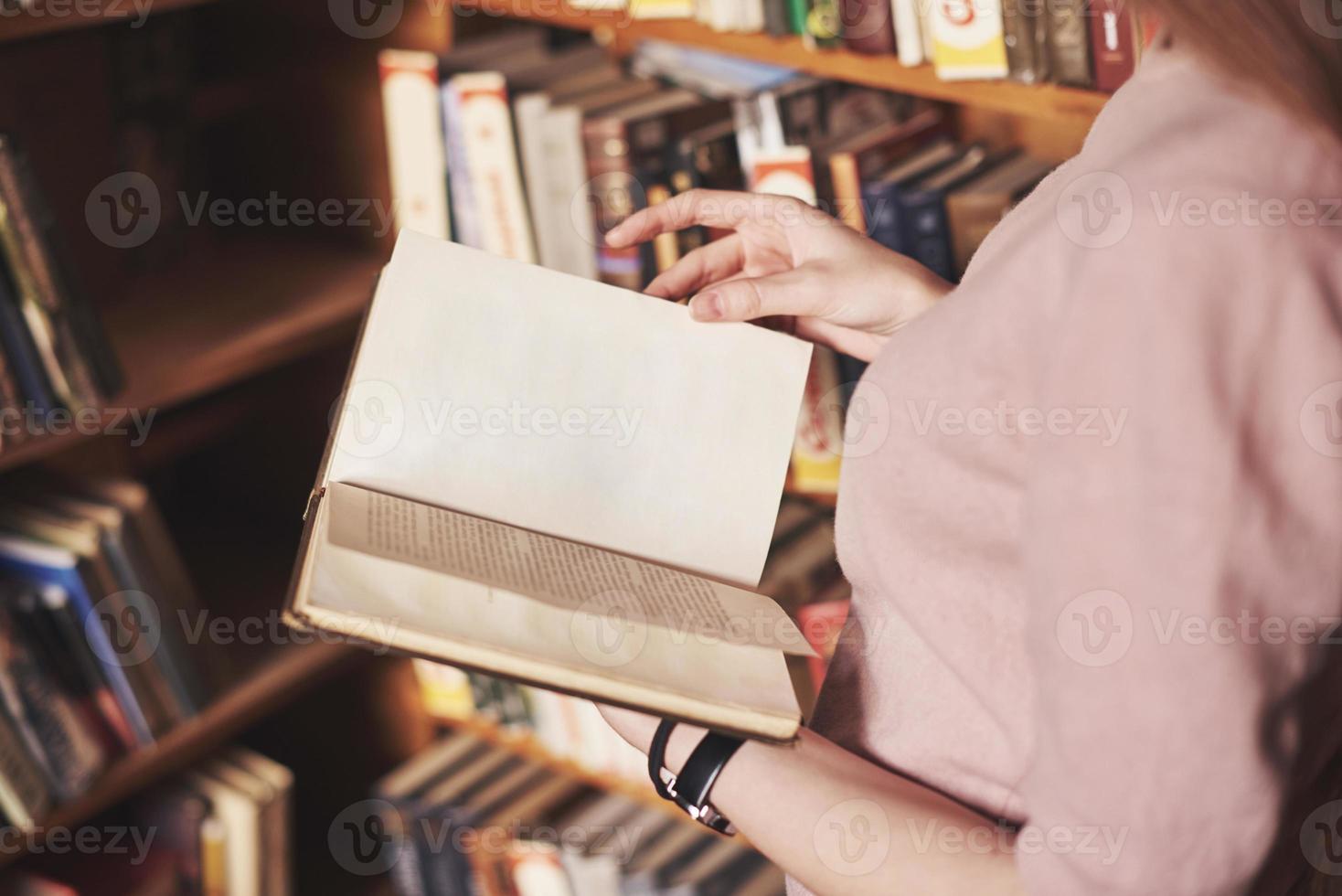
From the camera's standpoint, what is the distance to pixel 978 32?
0.95 meters

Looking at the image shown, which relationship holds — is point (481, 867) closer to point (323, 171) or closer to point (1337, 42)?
point (323, 171)

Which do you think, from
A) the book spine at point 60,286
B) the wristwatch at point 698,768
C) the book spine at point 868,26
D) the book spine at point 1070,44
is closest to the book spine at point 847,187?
the book spine at point 868,26

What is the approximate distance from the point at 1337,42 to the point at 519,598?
1.45ft

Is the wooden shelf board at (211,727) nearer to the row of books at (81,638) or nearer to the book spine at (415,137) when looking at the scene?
the row of books at (81,638)

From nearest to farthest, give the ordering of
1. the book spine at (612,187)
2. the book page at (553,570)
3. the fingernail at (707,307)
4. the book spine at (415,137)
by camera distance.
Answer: the book page at (553,570)
the fingernail at (707,307)
the book spine at (612,187)
the book spine at (415,137)

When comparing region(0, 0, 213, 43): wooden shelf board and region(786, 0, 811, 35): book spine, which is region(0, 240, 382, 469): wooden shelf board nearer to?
region(0, 0, 213, 43): wooden shelf board

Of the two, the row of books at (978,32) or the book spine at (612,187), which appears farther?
the book spine at (612,187)

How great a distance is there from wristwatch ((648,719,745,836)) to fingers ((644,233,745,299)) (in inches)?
12.1

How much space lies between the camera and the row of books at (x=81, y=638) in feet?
3.60

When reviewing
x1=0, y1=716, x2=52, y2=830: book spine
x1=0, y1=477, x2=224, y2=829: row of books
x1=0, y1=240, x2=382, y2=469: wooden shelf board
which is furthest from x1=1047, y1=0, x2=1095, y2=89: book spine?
x1=0, y1=716, x2=52, y2=830: book spine

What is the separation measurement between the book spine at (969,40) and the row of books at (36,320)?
2.60ft

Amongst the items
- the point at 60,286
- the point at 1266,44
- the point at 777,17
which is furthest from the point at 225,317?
the point at 1266,44

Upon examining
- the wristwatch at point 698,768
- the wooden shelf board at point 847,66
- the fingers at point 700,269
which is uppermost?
the wooden shelf board at point 847,66

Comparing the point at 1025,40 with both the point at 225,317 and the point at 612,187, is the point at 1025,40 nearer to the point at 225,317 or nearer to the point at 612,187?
the point at 612,187
